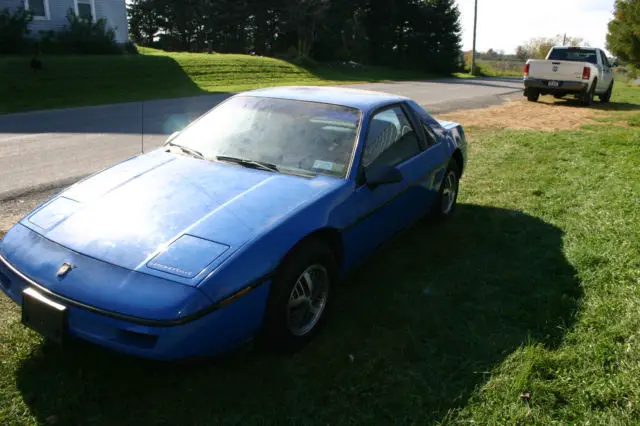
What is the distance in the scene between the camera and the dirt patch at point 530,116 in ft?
39.1

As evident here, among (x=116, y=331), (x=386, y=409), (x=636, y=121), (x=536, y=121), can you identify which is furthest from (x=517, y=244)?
(x=636, y=121)

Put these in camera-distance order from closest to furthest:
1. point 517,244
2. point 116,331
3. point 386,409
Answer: point 116,331, point 386,409, point 517,244

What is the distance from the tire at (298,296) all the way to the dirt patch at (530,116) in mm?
9244

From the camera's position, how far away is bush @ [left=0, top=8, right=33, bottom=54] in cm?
1983

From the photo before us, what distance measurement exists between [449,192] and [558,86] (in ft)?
41.7

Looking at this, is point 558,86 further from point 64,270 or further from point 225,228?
point 64,270

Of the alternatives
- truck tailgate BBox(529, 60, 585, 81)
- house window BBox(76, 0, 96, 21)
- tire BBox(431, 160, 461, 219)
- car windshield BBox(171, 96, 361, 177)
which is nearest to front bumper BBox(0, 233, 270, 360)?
car windshield BBox(171, 96, 361, 177)

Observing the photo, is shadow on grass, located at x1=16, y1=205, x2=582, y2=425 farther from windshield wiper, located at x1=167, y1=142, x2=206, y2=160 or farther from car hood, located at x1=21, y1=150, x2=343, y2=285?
windshield wiper, located at x1=167, y1=142, x2=206, y2=160

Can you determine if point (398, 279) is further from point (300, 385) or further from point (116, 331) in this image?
point (116, 331)

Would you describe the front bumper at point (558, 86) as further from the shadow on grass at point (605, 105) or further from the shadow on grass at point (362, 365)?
the shadow on grass at point (362, 365)

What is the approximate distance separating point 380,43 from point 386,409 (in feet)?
153

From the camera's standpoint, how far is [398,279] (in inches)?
159

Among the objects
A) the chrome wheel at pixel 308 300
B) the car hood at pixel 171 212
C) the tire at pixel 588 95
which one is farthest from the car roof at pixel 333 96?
the tire at pixel 588 95

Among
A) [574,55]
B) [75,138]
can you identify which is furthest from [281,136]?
[574,55]
